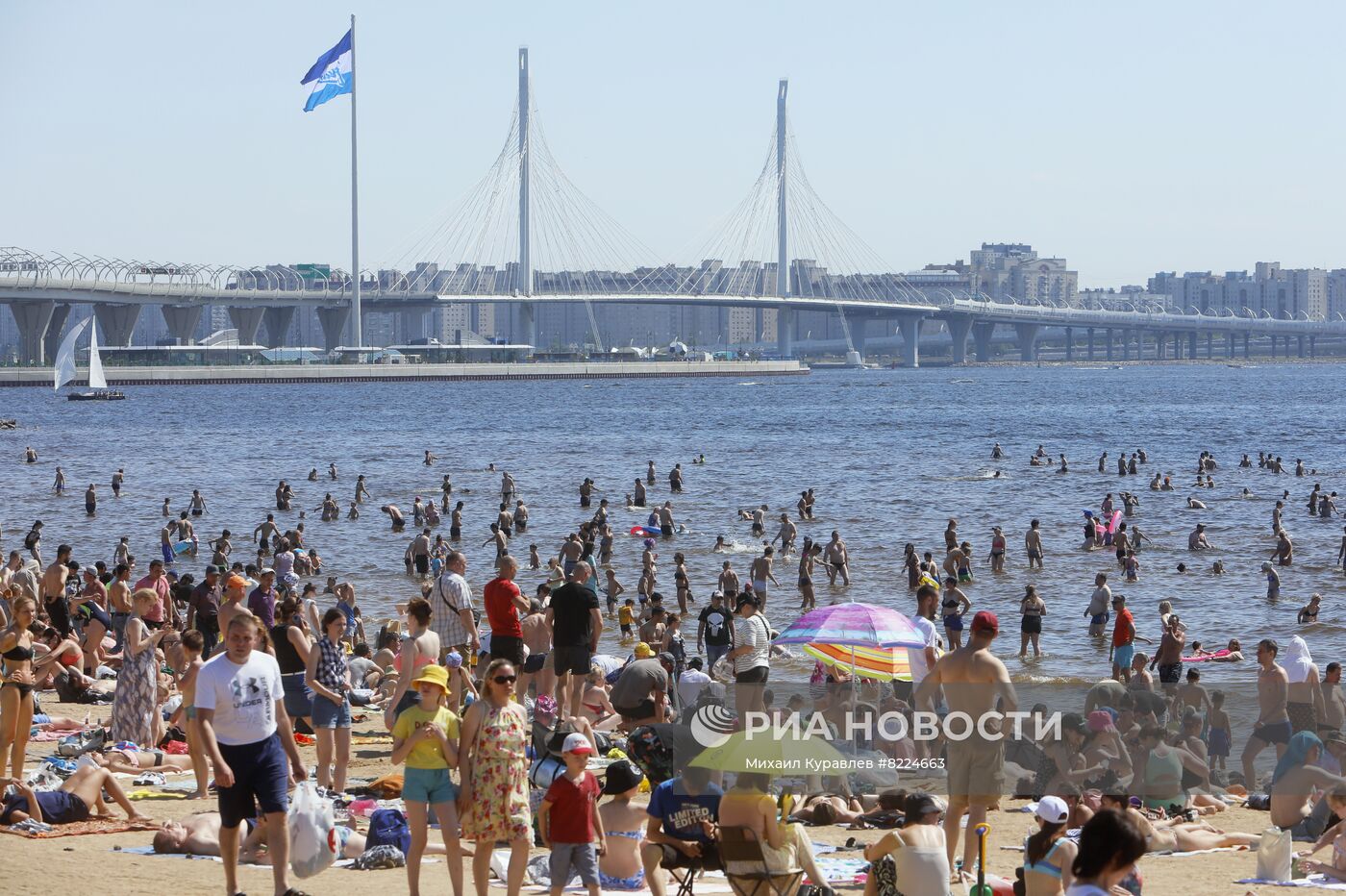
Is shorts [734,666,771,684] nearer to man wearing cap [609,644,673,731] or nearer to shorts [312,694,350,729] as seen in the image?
man wearing cap [609,644,673,731]

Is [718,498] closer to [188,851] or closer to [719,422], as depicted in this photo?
[188,851]

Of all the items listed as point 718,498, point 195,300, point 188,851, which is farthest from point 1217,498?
point 195,300

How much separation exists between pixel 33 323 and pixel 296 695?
12093 cm

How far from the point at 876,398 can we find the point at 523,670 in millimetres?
96014

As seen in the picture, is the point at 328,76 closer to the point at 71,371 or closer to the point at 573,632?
the point at 71,371

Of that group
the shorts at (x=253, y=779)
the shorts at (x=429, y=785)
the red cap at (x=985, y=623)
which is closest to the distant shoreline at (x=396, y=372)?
the shorts at (x=253, y=779)

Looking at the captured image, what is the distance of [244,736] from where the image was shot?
6.64m

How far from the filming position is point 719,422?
77.8 metres

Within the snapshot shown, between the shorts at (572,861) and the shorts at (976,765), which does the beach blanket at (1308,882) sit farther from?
the shorts at (572,861)

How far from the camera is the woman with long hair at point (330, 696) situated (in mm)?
8883

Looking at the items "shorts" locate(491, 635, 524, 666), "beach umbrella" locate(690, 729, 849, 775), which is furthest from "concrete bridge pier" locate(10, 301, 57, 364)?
"beach umbrella" locate(690, 729, 849, 775)

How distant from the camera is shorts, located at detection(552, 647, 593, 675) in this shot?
10680 mm

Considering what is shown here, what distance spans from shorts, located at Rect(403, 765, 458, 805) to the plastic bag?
616 mm

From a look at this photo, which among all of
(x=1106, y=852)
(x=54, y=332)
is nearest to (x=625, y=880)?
(x=1106, y=852)
